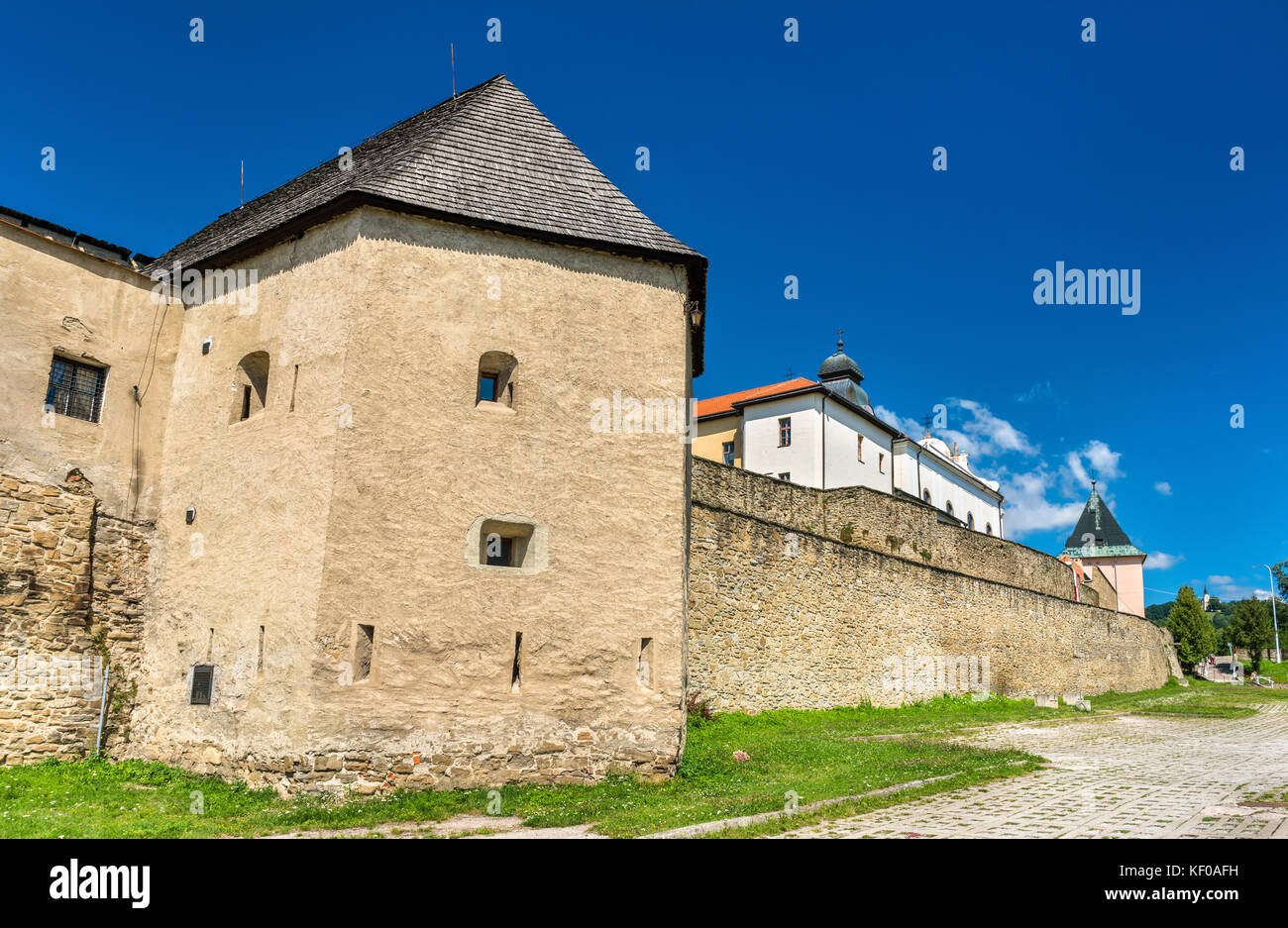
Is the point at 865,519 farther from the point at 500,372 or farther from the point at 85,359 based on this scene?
the point at 85,359

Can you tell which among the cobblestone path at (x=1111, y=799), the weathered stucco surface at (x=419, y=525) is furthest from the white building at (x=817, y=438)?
the weathered stucco surface at (x=419, y=525)

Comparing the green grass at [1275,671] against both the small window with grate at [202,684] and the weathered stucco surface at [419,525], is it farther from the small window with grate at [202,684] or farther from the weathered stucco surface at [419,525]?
the small window with grate at [202,684]

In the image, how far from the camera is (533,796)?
9.77 m

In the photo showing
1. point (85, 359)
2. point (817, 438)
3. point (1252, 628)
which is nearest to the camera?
point (85, 359)

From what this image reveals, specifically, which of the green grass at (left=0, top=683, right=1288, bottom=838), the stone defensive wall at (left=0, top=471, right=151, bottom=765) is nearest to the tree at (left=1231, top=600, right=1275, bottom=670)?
the green grass at (left=0, top=683, right=1288, bottom=838)

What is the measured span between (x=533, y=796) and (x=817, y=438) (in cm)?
3077

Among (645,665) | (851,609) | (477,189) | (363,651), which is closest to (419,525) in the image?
(363,651)

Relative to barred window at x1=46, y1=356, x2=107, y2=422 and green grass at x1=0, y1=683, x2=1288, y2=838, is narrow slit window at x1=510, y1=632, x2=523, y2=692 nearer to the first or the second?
green grass at x1=0, y1=683, x2=1288, y2=838

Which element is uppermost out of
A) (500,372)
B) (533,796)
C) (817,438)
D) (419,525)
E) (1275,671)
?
(817,438)

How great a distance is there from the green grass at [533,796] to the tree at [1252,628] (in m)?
78.3

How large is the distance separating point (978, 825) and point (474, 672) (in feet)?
18.7

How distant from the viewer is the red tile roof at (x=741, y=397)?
40.4m

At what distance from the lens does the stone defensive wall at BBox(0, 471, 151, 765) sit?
10492 millimetres
